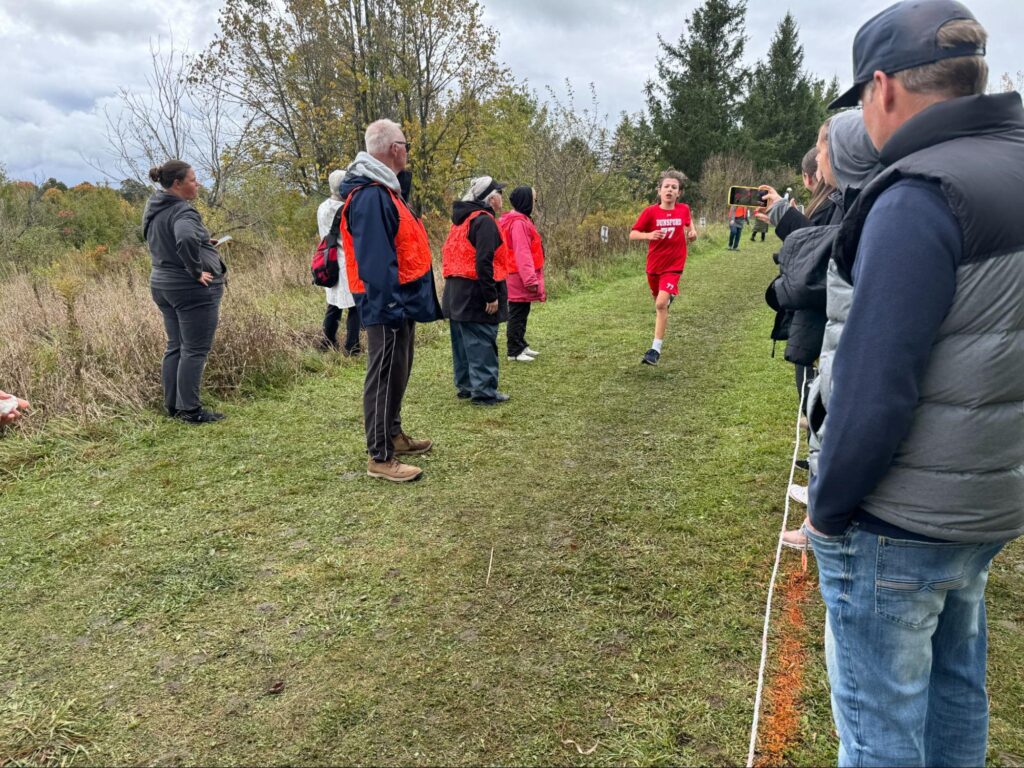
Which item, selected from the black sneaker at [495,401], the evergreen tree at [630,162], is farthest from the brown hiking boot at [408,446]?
the evergreen tree at [630,162]

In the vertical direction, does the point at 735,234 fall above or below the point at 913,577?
above

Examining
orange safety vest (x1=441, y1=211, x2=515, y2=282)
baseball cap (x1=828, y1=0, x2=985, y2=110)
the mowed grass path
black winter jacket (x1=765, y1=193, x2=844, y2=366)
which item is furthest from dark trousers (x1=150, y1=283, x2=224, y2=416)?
baseball cap (x1=828, y1=0, x2=985, y2=110)

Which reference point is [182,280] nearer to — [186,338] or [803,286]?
[186,338]

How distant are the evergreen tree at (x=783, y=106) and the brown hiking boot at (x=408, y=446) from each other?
4156 cm

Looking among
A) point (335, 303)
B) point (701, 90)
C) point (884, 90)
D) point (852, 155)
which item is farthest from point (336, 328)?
point (701, 90)

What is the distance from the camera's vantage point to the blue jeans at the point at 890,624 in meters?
1.38

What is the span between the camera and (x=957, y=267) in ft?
4.03

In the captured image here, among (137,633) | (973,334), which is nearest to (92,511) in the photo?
(137,633)

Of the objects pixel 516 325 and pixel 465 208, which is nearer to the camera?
pixel 465 208

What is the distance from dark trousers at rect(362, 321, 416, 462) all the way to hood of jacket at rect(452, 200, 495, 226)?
1.75 m

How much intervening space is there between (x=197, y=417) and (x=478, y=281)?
2672 mm

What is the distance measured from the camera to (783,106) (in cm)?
4403

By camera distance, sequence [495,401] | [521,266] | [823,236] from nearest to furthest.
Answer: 1. [823,236]
2. [495,401]
3. [521,266]

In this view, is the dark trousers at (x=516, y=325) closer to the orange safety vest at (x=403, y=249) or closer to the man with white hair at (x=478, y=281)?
the man with white hair at (x=478, y=281)
